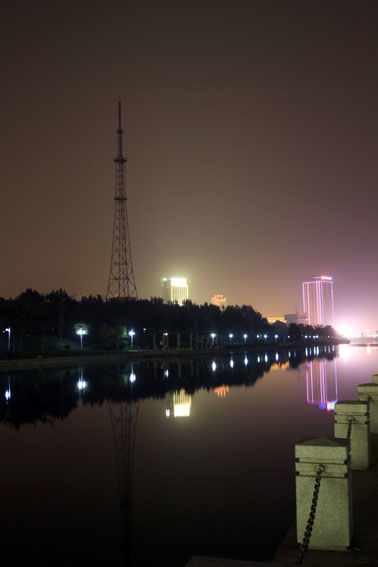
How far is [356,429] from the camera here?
464 inches

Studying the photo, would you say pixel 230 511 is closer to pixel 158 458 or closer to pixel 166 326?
pixel 158 458

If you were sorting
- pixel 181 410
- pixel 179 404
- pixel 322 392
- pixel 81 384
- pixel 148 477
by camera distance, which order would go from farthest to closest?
pixel 81 384, pixel 322 392, pixel 179 404, pixel 181 410, pixel 148 477

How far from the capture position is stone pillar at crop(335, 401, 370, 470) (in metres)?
11.8

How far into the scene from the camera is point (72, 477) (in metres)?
14.8

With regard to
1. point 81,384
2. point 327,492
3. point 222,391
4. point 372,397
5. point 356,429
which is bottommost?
point 222,391

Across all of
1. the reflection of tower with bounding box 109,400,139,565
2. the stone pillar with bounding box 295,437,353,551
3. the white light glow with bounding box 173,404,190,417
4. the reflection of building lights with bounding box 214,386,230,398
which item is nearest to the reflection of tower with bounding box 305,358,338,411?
the reflection of building lights with bounding box 214,386,230,398

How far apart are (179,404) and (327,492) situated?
22.9 m

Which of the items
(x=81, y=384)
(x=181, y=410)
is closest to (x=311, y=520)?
(x=181, y=410)

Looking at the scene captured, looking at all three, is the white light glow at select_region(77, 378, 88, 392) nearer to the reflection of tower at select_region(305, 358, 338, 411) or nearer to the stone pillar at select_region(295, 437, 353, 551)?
the reflection of tower at select_region(305, 358, 338, 411)

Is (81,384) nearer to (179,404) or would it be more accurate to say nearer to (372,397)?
(179,404)

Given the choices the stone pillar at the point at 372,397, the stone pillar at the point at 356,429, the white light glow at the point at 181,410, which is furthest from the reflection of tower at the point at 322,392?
the stone pillar at the point at 356,429

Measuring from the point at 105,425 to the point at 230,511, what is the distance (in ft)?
40.9

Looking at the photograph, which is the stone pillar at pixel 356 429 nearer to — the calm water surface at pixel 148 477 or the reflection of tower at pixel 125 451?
the calm water surface at pixel 148 477

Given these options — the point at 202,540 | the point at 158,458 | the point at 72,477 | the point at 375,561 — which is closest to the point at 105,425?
the point at 158,458
